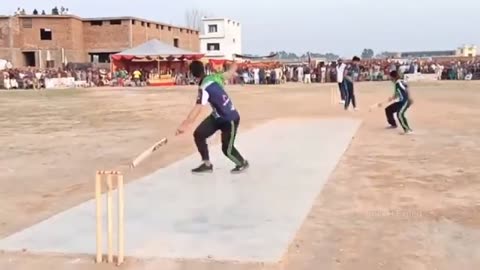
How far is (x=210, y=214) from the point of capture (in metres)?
6.95

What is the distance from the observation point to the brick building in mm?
64875

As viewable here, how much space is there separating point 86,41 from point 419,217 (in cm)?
6569

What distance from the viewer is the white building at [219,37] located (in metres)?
98.8

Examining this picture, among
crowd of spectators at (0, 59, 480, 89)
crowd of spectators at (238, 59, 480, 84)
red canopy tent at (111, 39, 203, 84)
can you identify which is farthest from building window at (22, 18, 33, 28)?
crowd of spectators at (238, 59, 480, 84)

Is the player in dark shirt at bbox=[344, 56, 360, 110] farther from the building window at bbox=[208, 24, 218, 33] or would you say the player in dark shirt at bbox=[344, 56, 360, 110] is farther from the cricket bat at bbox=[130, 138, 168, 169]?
the building window at bbox=[208, 24, 218, 33]

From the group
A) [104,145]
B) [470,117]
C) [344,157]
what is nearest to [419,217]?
[344,157]

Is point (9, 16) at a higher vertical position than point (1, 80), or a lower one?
higher

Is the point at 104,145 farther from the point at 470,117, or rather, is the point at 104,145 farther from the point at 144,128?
A: the point at 470,117

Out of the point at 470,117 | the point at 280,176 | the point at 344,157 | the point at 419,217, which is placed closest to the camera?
the point at 419,217

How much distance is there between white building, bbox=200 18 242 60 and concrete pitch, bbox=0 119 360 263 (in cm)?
8618

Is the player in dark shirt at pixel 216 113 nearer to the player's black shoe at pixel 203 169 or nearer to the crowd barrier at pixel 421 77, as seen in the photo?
the player's black shoe at pixel 203 169

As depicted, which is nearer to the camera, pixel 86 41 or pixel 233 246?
pixel 233 246

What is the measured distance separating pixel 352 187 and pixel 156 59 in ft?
132

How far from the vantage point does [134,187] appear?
8.52 m
